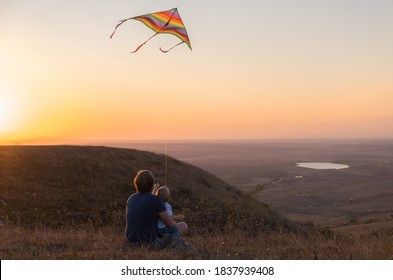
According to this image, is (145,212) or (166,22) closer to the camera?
(145,212)

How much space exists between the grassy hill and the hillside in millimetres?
45

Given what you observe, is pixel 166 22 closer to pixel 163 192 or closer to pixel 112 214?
pixel 163 192

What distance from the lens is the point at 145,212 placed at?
7.48 m

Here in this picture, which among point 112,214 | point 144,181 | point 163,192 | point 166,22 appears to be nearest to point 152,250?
point 163,192

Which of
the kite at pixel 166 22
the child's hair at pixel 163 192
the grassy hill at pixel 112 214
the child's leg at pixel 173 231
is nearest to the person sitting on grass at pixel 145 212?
the child's leg at pixel 173 231

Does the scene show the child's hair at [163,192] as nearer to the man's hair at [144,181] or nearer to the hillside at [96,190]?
the man's hair at [144,181]

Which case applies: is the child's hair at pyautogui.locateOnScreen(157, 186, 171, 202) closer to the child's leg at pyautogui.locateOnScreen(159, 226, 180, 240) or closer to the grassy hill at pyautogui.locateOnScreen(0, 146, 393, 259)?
the child's leg at pyautogui.locateOnScreen(159, 226, 180, 240)

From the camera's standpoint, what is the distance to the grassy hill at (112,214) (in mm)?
7746

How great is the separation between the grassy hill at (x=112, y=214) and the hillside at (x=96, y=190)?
0.15ft

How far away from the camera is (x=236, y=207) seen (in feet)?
60.6

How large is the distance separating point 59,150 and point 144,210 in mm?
21839

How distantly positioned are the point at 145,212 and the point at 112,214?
11989 mm
